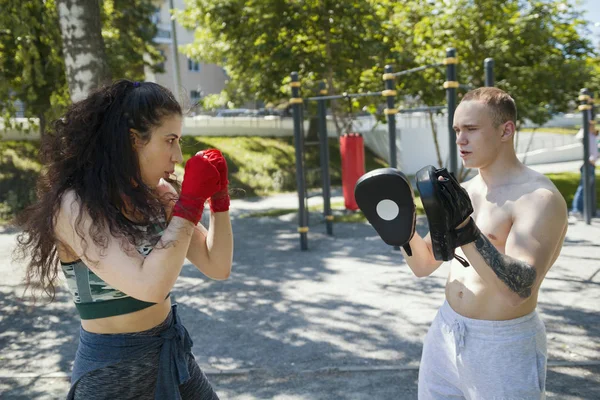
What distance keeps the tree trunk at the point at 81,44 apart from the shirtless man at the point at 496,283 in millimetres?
3740

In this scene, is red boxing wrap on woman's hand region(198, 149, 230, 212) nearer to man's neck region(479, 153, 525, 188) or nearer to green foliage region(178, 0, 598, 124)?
man's neck region(479, 153, 525, 188)

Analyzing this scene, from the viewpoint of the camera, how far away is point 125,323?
5.93 feet

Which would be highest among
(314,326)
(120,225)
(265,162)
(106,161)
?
(106,161)

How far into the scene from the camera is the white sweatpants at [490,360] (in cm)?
191

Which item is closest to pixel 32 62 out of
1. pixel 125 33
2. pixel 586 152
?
Result: pixel 125 33

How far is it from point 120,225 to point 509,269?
42.9 inches

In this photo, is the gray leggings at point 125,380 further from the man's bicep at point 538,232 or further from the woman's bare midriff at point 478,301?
the man's bicep at point 538,232

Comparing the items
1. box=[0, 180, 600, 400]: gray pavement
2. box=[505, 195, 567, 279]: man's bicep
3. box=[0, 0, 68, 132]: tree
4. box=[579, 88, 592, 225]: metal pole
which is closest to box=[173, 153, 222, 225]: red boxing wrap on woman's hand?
box=[505, 195, 567, 279]: man's bicep

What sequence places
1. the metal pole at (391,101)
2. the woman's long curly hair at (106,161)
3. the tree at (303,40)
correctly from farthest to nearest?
the tree at (303,40)
the metal pole at (391,101)
the woman's long curly hair at (106,161)

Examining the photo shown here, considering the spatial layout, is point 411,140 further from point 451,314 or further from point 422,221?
point 451,314

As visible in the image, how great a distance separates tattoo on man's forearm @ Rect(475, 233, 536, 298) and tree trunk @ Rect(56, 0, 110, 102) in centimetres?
404

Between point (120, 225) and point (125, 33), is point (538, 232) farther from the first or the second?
point (125, 33)

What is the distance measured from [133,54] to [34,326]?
29.2ft

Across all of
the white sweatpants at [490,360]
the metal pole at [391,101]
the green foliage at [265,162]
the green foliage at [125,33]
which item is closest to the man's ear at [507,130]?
the white sweatpants at [490,360]
